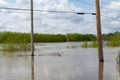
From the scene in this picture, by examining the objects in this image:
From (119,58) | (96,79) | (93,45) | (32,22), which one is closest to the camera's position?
(96,79)

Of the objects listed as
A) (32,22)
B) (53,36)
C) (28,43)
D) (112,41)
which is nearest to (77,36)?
(53,36)

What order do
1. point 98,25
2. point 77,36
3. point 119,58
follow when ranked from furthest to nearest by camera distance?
1. point 77,36
2. point 98,25
3. point 119,58

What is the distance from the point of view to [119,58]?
762 inches

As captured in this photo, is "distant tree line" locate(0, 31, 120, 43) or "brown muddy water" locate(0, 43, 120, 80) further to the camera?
"distant tree line" locate(0, 31, 120, 43)

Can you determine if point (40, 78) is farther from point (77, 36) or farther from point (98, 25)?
point (77, 36)

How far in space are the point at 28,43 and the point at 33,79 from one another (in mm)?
26607

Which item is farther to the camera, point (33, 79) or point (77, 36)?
point (77, 36)

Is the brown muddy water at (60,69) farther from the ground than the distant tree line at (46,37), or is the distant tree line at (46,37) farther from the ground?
the distant tree line at (46,37)

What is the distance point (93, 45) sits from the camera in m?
57.9

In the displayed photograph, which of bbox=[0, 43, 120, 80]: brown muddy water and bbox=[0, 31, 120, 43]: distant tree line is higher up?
bbox=[0, 31, 120, 43]: distant tree line

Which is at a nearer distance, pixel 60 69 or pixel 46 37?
pixel 60 69

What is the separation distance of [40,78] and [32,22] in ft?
52.9

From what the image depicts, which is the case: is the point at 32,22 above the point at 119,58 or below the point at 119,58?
above

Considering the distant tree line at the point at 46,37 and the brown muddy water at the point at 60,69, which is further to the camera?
the distant tree line at the point at 46,37
